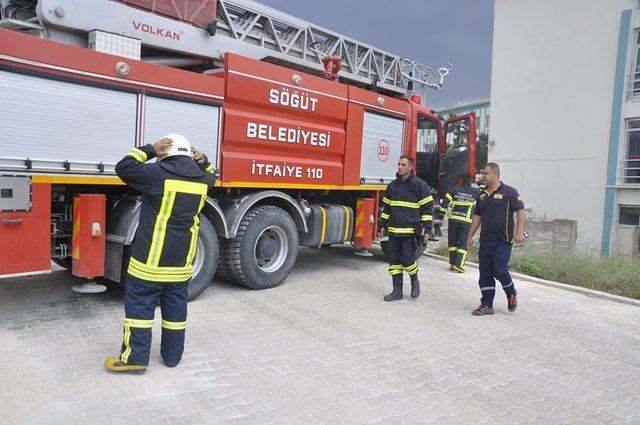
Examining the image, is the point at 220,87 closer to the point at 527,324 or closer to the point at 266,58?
the point at 266,58

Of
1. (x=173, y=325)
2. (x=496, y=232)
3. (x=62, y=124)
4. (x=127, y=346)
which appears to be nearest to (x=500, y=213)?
(x=496, y=232)

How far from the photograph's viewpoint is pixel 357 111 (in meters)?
7.19

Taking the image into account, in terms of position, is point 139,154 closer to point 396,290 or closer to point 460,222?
point 396,290

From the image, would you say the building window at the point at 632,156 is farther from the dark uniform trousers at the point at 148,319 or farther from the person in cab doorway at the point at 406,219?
the dark uniform trousers at the point at 148,319

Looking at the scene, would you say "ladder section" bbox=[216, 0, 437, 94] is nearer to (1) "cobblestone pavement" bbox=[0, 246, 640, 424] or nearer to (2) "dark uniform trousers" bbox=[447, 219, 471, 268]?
(2) "dark uniform trousers" bbox=[447, 219, 471, 268]

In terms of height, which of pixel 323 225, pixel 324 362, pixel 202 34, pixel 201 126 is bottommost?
pixel 324 362

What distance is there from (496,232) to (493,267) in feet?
1.24

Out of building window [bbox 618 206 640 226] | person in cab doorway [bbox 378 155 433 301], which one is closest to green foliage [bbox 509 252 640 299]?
person in cab doorway [bbox 378 155 433 301]

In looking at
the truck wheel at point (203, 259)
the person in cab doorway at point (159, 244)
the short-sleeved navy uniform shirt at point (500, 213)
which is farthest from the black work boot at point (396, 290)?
the person in cab doorway at point (159, 244)

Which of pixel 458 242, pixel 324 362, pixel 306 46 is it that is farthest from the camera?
pixel 458 242

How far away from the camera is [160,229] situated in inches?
138

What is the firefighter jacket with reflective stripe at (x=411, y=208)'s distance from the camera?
231 inches

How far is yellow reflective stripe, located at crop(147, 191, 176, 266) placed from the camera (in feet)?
11.5

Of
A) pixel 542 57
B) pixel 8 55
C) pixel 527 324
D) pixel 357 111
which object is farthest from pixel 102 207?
pixel 542 57
